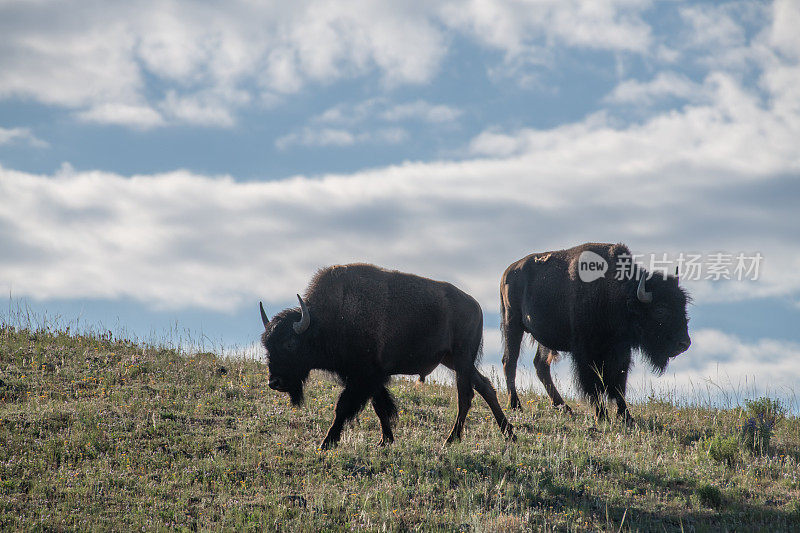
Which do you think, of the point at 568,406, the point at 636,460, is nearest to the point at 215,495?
the point at 636,460

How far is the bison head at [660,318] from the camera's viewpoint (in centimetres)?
1238

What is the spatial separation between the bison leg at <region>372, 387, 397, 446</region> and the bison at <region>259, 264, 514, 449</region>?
1 cm

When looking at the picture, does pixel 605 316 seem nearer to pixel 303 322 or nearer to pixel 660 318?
pixel 660 318

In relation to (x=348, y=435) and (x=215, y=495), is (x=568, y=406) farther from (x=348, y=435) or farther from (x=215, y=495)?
(x=215, y=495)

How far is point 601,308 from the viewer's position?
1281cm

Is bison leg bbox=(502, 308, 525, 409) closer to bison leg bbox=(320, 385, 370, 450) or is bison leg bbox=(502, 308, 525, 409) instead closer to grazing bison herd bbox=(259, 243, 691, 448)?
grazing bison herd bbox=(259, 243, 691, 448)

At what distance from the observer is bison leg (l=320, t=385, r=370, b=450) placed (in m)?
10.3

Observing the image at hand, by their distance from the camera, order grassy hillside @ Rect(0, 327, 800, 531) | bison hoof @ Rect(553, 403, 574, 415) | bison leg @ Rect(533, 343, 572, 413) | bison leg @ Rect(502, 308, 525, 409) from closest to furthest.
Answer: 1. grassy hillside @ Rect(0, 327, 800, 531)
2. bison hoof @ Rect(553, 403, 574, 415)
3. bison leg @ Rect(533, 343, 572, 413)
4. bison leg @ Rect(502, 308, 525, 409)

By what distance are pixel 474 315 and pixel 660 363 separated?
3.78m

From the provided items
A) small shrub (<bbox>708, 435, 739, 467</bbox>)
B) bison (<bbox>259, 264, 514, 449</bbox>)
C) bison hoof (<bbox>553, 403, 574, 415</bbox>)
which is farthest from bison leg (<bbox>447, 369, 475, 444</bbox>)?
small shrub (<bbox>708, 435, 739, 467</bbox>)

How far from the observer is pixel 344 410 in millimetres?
10320

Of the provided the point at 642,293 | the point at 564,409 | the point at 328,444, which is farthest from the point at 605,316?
the point at 328,444

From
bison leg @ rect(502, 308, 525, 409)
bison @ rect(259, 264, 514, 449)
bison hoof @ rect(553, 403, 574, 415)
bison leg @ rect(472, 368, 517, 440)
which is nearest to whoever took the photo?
bison @ rect(259, 264, 514, 449)

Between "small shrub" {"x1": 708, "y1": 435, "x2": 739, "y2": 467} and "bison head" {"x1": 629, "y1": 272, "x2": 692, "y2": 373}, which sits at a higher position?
"bison head" {"x1": 629, "y1": 272, "x2": 692, "y2": 373}
